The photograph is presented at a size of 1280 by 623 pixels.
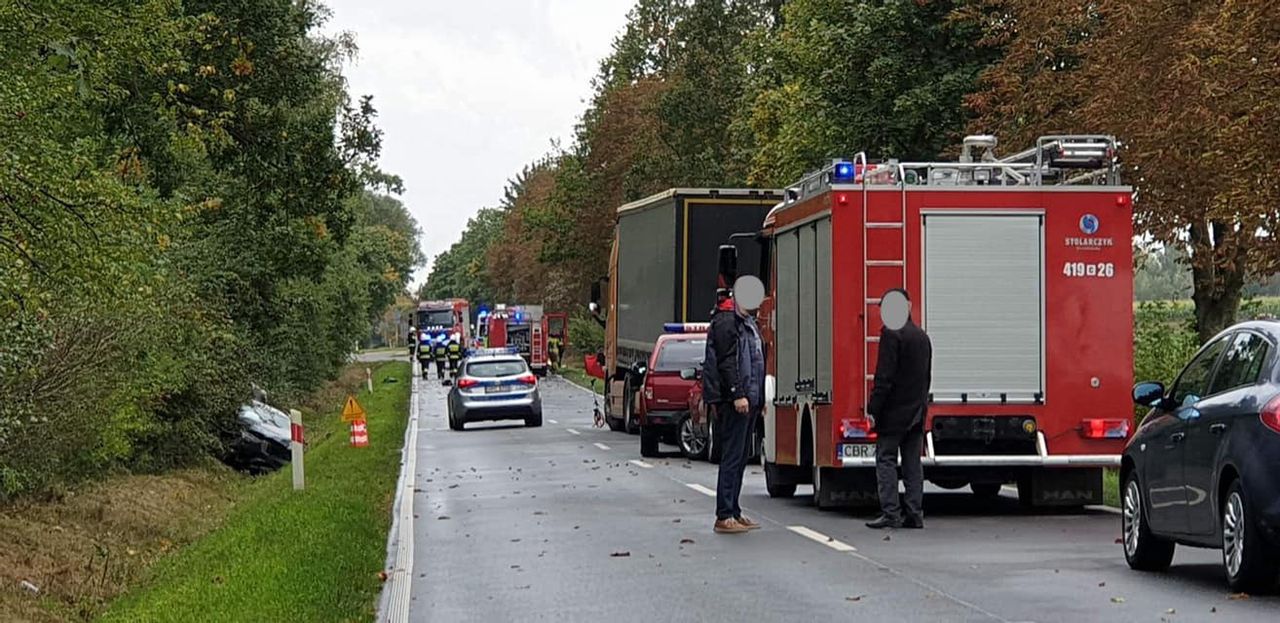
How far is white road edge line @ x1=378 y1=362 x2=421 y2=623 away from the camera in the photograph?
11.4 metres

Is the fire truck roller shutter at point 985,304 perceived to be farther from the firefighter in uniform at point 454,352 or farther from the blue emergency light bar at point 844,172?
→ the firefighter in uniform at point 454,352

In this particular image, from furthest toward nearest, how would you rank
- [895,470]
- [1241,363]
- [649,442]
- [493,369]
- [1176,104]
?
[493,369]
[649,442]
[1176,104]
[895,470]
[1241,363]

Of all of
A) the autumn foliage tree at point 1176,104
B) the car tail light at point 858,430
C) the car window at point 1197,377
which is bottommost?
the car tail light at point 858,430

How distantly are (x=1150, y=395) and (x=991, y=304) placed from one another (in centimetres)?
473

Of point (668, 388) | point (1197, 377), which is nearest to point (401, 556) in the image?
point (1197, 377)

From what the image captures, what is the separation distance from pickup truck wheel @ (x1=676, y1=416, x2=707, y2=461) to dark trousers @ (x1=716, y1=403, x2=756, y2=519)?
1145cm

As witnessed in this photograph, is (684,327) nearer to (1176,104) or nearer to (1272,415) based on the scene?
(1176,104)

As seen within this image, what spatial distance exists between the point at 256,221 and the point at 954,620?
1169 inches

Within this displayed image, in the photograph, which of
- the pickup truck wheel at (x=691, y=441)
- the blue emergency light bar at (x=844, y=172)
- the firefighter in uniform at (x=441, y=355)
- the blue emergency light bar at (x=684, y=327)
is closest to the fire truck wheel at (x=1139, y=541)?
the blue emergency light bar at (x=844, y=172)

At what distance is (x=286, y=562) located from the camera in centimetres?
1403

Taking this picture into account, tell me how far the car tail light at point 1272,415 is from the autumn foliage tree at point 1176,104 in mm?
10269

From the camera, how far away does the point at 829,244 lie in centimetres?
1664

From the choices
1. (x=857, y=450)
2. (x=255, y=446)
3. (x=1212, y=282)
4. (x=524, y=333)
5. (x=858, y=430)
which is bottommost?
(x=255, y=446)

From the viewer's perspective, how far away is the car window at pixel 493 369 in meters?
40.1
